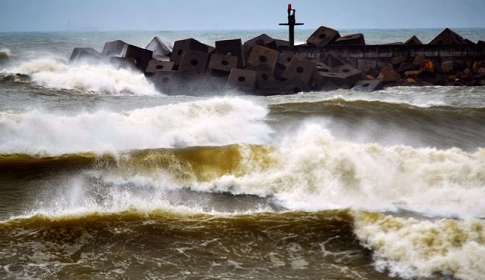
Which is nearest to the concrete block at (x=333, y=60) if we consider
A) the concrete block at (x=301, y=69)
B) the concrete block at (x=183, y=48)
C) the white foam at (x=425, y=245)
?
the concrete block at (x=301, y=69)

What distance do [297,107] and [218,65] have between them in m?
4.99

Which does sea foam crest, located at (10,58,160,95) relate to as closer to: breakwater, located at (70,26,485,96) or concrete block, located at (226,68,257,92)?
breakwater, located at (70,26,485,96)

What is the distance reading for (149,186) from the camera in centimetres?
939

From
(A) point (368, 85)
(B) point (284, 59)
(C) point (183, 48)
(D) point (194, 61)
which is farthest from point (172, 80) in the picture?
(A) point (368, 85)

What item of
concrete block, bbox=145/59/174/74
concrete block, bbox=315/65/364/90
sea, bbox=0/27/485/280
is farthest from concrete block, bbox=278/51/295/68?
sea, bbox=0/27/485/280

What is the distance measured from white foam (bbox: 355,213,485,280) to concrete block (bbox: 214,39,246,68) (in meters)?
13.0

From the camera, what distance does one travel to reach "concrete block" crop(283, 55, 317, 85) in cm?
1942

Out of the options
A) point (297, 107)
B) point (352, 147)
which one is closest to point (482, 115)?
point (297, 107)

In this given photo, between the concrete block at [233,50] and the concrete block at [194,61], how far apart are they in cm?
55

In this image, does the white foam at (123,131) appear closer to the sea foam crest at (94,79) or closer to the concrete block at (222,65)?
the concrete block at (222,65)

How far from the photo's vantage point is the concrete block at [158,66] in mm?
20497

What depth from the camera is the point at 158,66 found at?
814 inches

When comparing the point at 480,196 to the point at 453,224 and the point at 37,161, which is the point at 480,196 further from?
the point at 37,161

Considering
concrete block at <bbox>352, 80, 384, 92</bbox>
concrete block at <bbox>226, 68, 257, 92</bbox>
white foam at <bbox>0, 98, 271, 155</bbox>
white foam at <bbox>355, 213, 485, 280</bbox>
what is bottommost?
white foam at <bbox>355, 213, 485, 280</bbox>
